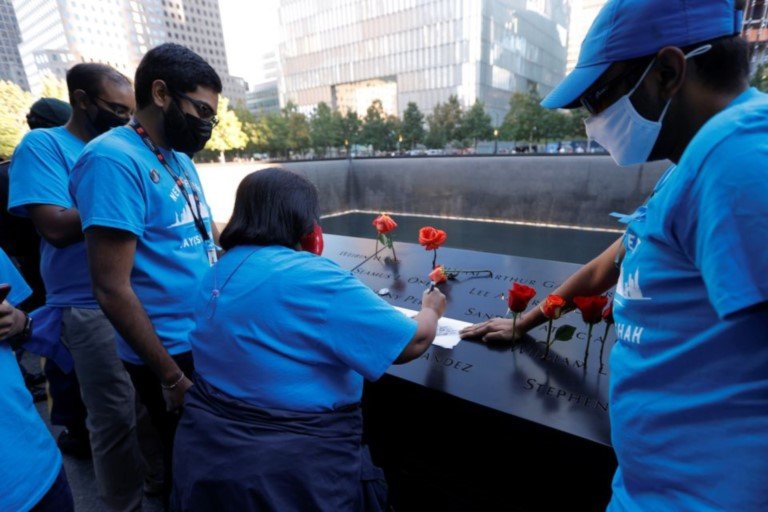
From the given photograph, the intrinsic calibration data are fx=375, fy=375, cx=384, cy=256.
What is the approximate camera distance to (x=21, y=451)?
3.74ft

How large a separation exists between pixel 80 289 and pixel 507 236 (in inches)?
572

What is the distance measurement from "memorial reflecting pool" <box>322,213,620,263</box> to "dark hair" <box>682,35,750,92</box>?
1136 centimetres

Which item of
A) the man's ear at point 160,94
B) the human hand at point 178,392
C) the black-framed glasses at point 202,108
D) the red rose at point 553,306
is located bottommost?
the human hand at point 178,392

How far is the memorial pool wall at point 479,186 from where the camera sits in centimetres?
1412

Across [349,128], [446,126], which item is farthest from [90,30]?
[446,126]

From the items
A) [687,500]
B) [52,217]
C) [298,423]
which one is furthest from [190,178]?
[687,500]

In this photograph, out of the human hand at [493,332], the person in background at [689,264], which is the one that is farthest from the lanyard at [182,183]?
the person in background at [689,264]

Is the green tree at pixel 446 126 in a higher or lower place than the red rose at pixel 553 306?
higher

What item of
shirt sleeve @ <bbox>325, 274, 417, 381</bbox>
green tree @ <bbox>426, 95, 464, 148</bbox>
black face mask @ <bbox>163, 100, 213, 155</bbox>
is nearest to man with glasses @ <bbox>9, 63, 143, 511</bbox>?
black face mask @ <bbox>163, 100, 213, 155</bbox>

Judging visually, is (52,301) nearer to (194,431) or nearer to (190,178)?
(190,178)

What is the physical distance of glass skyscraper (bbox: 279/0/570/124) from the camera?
4297cm

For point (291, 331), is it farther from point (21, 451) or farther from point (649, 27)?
point (649, 27)

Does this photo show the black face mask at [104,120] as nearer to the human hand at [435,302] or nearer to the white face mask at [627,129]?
the human hand at [435,302]

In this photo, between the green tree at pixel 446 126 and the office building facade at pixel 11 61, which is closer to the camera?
the office building facade at pixel 11 61
